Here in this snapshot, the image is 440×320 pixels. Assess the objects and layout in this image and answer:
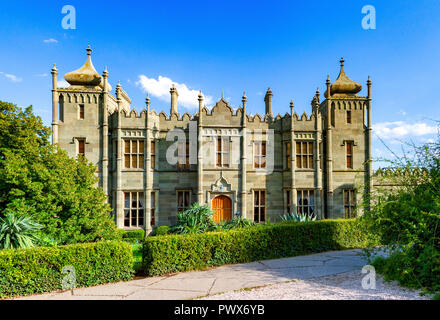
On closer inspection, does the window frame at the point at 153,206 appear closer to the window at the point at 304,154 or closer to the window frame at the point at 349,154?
the window at the point at 304,154

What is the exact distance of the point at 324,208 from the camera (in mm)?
18625

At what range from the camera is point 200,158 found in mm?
17391

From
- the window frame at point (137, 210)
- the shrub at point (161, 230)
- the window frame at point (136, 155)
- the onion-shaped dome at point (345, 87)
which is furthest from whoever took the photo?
the onion-shaped dome at point (345, 87)

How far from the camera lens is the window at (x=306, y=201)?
59.2 feet

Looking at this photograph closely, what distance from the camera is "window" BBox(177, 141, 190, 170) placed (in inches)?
708

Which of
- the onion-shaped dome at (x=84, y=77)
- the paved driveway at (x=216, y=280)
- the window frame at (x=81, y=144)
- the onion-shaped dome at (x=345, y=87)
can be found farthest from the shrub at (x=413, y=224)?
the onion-shaped dome at (x=84, y=77)

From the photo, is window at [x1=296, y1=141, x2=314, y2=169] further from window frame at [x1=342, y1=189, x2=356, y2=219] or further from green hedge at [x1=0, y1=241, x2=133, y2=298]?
green hedge at [x1=0, y1=241, x2=133, y2=298]

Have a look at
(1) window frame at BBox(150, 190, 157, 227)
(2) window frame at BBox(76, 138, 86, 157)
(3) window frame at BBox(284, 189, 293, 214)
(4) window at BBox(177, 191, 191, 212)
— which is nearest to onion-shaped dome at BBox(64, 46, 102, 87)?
(2) window frame at BBox(76, 138, 86, 157)

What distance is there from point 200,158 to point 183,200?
3408 mm

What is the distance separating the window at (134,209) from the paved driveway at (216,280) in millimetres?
10517

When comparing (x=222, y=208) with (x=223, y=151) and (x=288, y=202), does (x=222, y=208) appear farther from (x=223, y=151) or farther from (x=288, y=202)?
(x=288, y=202)

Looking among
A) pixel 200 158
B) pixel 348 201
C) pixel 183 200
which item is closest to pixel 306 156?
pixel 348 201

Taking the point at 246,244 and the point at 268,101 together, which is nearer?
the point at 246,244
